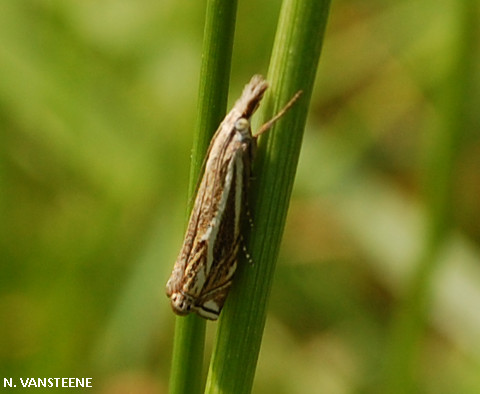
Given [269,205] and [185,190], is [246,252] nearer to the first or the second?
[269,205]

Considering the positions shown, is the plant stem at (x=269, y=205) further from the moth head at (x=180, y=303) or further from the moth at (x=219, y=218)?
the moth head at (x=180, y=303)

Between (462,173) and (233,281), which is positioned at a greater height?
(462,173)

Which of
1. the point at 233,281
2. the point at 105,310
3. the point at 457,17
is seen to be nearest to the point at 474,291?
the point at 105,310

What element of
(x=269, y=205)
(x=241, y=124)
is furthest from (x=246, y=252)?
(x=241, y=124)

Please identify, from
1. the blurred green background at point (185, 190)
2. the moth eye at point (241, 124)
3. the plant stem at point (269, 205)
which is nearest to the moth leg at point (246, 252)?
the plant stem at point (269, 205)

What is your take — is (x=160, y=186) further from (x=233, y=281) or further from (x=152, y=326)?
(x=233, y=281)

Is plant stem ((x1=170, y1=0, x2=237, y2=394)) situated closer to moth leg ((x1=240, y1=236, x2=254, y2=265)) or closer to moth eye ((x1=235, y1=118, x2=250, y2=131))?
→ moth leg ((x1=240, y1=236, x2=254, y2=265))

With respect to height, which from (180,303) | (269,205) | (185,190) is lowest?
(180,303)
